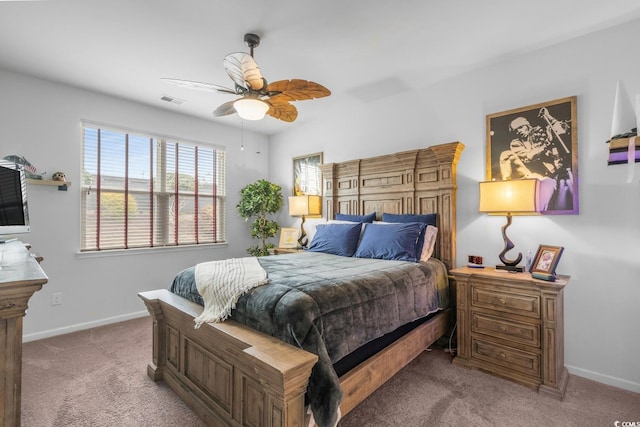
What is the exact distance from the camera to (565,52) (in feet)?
8.38

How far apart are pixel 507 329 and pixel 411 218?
4.31 ft

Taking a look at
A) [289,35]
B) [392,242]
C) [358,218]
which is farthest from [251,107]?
[358,218]

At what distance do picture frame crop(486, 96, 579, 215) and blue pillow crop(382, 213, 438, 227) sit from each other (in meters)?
0.67

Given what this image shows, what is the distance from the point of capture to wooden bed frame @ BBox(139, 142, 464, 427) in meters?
1.37

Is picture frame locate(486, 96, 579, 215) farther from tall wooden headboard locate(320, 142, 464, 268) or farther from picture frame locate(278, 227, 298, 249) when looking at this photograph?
picture frame locate(278, 227, 298, 249)

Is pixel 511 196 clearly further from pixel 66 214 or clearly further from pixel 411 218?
pixel 66 214

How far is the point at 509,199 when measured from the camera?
244 centimetres

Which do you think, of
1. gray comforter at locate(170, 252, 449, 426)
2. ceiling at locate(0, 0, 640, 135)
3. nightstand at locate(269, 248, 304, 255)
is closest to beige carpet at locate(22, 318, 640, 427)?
gray comforter at locate(170, 252, 449, 426)

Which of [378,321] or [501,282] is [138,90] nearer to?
[378,321]

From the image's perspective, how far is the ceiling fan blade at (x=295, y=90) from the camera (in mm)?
2250

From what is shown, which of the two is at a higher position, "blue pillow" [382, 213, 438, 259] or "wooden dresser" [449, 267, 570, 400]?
"blue pillow" [382, 213, 438, 259]

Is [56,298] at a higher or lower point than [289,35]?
lower

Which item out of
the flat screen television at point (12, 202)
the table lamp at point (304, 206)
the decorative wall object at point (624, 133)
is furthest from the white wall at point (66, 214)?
the decorative wall object at point (624, 133)

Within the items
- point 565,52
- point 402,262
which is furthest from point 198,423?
point 565,52
